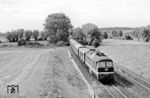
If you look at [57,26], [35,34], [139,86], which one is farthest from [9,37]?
[139,86]

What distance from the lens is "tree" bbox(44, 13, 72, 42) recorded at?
9294 cm

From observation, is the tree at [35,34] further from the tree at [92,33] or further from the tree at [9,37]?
the tree at [92,33]

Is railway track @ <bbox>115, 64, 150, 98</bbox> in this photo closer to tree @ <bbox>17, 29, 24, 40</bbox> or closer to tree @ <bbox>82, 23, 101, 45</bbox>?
tree @ <bbox>82, 23, 101, 45</bbox>

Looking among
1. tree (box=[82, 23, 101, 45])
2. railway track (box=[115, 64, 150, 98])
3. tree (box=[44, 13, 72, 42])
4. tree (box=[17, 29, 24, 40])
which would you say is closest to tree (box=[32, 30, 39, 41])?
tree (box=[17, 29, 24, 40])

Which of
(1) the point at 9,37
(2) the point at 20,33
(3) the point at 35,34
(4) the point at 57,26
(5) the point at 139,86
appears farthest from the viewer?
(3) the point at 35,34

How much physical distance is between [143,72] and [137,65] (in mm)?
4389

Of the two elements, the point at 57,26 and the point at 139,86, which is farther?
the point at 57,26

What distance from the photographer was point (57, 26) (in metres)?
95.0

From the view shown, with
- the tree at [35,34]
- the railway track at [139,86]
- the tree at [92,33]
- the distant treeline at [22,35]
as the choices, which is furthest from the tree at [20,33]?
the railway track at [139,86]

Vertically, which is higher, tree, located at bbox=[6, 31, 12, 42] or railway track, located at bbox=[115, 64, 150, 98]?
tree, located at bbox=[6, 31, 12, 42]

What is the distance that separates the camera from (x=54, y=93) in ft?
57.6

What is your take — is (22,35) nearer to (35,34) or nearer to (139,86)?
(35,34)

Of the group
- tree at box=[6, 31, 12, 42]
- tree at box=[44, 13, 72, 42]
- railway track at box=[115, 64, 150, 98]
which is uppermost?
tree at box=[44, 13, 72, 42]

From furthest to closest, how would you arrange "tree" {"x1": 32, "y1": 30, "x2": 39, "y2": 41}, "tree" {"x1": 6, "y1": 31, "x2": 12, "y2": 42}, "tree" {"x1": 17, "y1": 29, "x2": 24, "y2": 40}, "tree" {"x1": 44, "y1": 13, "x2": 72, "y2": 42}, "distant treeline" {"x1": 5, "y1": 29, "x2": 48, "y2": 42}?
"tree" {"x1": 32, "y1": 30, "x2": 39, "y2": 41}, "tree" {"x1": 17, "y1": 29, "x2": 24, "y2": 40}, "distant treeline" {"x1": 5, "y1": 29, "x2": 48, "y2": 42}, "tree" {"x1": 6, "y1": 31, "x2": 12, "y2": 42}, "tree" {"x1": 44, "y1": 13, "x2": 72, "y2": 42}
